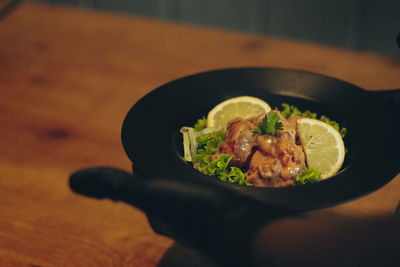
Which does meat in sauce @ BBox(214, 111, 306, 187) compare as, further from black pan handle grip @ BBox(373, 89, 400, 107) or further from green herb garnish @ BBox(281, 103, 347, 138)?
black pan handle grip @ BBox(373, 89, 400, 107)

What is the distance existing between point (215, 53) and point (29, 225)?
3.38 feet

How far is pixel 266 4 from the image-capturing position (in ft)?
8.75

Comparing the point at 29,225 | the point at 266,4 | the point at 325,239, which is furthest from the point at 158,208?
the point at 266,4

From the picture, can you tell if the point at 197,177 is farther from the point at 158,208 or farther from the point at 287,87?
the point at 287,87

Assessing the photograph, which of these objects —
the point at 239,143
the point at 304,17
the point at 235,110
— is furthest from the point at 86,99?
the point at 304,17

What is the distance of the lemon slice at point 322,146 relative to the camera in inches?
35.5

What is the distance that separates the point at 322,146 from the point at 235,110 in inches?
8.5

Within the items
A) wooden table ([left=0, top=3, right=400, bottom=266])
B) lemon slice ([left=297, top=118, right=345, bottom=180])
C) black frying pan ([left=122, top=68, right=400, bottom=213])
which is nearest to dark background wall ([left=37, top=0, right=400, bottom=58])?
wooden table ([left=0, top=3, right=400, bottom=266])

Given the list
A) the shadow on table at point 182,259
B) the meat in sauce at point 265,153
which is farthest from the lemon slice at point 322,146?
the shadow on table at point 182,259

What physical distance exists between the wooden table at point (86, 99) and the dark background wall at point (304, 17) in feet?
2.42

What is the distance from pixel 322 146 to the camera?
94cm

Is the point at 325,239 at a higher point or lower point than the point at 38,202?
higher

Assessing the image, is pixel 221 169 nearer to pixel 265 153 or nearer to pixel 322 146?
pixel 265 153

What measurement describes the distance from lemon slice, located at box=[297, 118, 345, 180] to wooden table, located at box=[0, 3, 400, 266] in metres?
0.14
